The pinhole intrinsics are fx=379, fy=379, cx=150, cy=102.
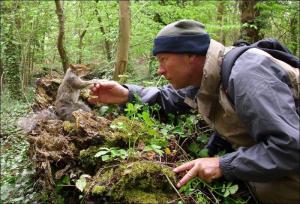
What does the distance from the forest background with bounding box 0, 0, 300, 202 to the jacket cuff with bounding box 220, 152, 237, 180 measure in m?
2.46

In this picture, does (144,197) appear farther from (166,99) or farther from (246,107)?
(166,99)

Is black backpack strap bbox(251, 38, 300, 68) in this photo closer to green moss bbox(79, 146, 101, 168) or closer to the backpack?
the backpack

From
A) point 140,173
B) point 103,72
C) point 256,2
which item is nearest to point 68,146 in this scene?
point 140,173

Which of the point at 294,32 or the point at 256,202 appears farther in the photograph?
the point at 294,32

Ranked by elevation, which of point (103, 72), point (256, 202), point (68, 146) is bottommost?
point (103, 72)

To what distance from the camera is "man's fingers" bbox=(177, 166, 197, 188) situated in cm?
216

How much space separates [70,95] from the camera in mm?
3471

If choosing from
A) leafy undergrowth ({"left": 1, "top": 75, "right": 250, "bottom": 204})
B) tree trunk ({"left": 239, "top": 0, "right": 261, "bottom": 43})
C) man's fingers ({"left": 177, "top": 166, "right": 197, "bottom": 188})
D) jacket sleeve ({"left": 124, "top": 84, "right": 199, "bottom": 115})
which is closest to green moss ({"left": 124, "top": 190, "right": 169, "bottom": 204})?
leafy undergrowth ({"left": 1, "top": 75, "right": 250, "bottom": 204})

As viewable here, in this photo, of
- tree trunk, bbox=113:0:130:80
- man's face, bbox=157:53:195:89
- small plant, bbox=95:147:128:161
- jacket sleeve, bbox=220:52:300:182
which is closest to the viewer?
jacket sleeve, bbox=220:52:300:182

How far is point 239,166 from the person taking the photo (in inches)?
80.5

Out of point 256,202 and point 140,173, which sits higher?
point 140,173

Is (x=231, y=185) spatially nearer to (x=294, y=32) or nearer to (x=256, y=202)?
(x=256, y=202)

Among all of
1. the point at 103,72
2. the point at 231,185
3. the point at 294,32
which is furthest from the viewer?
the point at 294,32

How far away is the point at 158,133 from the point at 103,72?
6415 mm
